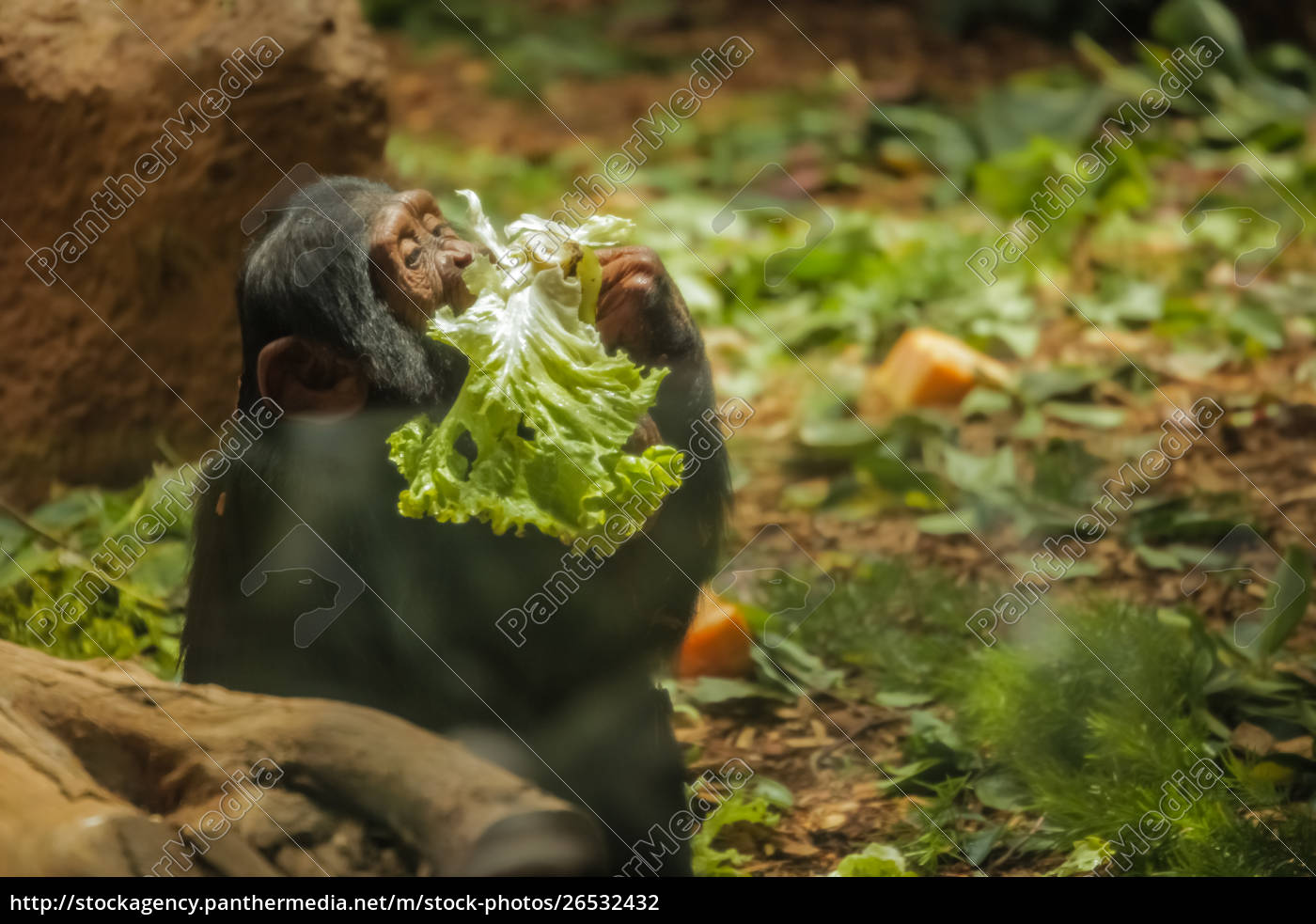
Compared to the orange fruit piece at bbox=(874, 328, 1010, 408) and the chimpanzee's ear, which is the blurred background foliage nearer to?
the orange fruit piece at bbox=(874, 328, 1010, 408)

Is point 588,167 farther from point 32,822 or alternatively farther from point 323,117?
point 32,822

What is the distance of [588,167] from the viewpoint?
8336mm

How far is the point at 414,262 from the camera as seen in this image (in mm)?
3016

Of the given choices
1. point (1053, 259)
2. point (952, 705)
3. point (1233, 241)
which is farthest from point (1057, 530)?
point (1233, 241)

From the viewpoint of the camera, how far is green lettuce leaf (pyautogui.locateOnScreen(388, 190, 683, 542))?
2.64m

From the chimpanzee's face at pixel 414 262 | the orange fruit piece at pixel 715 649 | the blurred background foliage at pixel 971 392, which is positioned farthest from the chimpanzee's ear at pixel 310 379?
the orange fruit piece at pixel 715 649

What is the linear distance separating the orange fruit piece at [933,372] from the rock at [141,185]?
244 cm

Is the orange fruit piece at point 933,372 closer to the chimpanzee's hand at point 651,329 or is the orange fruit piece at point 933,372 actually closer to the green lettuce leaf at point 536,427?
the chimpanzee's hand at point 651,329

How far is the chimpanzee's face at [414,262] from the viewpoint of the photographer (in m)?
2.96

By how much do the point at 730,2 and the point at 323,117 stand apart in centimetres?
757

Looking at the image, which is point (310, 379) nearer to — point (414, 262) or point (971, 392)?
point (414, 262)

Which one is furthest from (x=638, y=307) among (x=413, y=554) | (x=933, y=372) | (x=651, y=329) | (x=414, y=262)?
(x=933, y=372)

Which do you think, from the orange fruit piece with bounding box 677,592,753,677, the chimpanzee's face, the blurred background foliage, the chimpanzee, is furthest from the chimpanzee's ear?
the orange fruit piece with bounding box 677,592,753,677

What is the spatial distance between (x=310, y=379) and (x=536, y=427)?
23.1 inches
